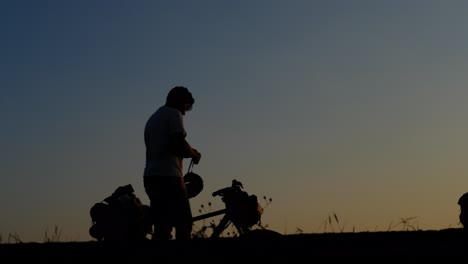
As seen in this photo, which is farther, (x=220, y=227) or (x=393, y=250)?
(x=220, y=227)

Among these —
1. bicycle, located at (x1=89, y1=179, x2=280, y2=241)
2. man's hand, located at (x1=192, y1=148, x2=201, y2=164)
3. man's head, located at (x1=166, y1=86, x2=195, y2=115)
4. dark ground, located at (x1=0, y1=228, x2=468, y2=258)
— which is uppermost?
man's head, located at (x1=166, y1=86, x2=195, y2=115)

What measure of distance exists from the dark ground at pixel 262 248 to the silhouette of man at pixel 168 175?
2103mm

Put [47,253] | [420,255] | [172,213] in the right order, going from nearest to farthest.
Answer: [420,255], [47,253], [172,213]

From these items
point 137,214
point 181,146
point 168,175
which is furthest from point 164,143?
point 137,214

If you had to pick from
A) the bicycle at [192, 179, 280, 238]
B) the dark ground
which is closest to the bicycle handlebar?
the bicycle at [192, 179, 280, 238]

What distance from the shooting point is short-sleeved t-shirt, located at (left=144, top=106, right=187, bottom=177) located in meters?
8.20

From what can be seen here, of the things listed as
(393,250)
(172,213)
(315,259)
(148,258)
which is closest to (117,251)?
(148,258)

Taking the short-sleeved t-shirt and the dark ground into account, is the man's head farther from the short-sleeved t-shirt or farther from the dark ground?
the dark ground

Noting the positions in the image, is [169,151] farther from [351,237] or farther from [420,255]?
[420,255]

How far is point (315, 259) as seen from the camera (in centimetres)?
507

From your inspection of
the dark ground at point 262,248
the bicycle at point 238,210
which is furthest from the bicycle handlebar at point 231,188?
the dark ground at point 262,248

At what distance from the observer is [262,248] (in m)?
5.29

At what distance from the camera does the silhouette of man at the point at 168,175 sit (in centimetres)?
818

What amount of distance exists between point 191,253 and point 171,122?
2962 mm
